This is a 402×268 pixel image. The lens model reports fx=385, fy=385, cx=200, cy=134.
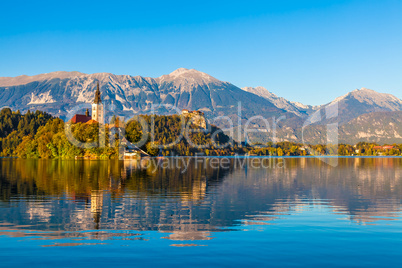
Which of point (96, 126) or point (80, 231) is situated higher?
point (96, 126)

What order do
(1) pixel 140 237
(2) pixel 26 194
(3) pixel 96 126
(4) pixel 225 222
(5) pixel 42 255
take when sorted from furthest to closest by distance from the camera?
(3) pixel 96 126
(2) pixel 26 194
(4) pixel 225 222
(1) pixel 140 237
(5) pixel 42 255

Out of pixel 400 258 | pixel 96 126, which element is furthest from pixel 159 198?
pixel 96 126

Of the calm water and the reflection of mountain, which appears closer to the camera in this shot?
the calm water

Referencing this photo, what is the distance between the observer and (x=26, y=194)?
37.8 meters

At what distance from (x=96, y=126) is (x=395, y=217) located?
167 meters

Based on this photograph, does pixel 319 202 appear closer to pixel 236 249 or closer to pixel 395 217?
pixel 395 217

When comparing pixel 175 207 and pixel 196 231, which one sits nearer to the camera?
pixel 196 231

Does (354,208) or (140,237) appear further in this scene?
(354,208)

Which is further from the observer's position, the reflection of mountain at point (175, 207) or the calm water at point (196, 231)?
the reflection of mountain at point (175, 207)

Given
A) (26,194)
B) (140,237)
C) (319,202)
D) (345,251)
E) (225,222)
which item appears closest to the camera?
(345,251)

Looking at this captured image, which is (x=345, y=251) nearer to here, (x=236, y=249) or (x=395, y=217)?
(x=236, y=249)

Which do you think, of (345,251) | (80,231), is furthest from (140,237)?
(345,251)

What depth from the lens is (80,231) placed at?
70.4 ft

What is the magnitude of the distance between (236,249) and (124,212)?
11.9m
